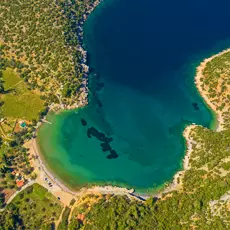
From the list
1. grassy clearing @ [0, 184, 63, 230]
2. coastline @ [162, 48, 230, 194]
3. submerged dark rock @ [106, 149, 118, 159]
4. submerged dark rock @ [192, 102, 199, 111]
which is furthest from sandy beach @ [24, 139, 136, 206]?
submerged dark rock @ [192, 102, 199, 111]

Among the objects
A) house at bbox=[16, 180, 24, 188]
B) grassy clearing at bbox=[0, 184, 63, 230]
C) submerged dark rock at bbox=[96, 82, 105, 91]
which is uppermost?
submerged dark rock at bbox=[96, 82, 105, 91]

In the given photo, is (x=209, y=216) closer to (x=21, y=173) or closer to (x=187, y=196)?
(x=187, y=196)

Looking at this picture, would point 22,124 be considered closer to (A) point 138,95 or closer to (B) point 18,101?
(B) point 18,101

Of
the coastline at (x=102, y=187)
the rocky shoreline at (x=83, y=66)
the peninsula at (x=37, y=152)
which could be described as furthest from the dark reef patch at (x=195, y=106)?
the rocky shoreline at (x=83, y=66)

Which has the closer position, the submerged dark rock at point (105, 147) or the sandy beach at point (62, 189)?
the sandy beach at point (62, 189)

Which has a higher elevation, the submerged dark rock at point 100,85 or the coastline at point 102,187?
the submerged dark rock at point 100,85

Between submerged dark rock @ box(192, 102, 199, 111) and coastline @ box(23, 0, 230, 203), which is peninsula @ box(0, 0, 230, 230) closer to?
coastline @ box(23, 0, 230, 203)

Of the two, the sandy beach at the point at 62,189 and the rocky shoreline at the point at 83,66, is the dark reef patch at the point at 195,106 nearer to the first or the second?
the rocky shoreline at the point at 83,66

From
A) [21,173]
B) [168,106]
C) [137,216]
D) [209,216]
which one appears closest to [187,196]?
[209,216]
